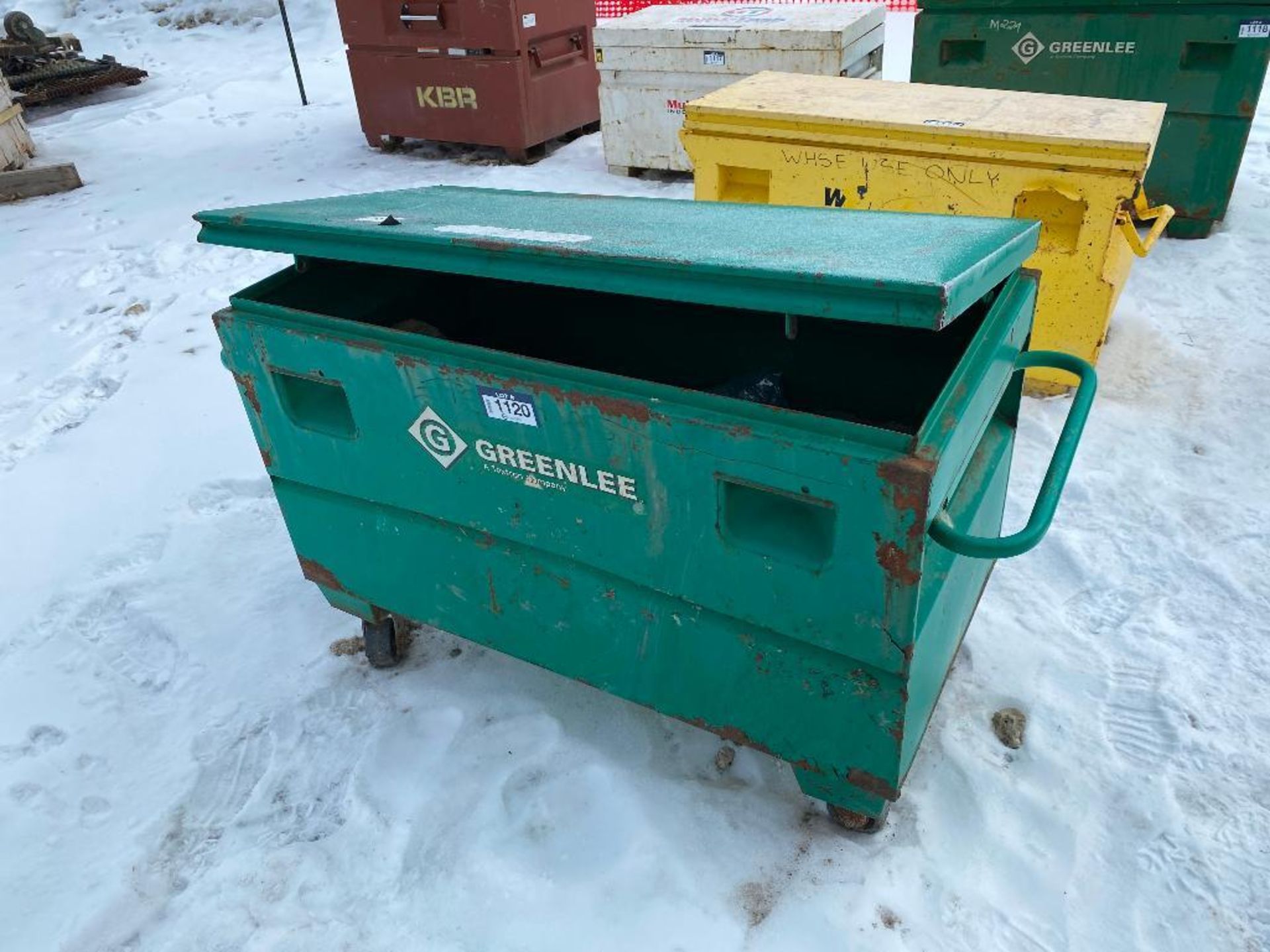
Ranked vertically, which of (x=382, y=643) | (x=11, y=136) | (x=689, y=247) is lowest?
(x=382, y=643)

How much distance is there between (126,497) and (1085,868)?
3.06 m

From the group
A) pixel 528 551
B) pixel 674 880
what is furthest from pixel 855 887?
pixel 528 551

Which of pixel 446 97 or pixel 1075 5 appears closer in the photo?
pixel 1075 5

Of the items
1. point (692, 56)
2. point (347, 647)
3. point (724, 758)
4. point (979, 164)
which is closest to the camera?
point (724, 758)

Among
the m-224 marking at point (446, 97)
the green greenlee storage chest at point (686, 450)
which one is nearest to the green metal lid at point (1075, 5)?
the m-224 marking at point (446, 97)

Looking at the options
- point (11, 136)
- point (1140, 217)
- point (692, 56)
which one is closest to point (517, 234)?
point (1140, 217)

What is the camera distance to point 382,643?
2.40 metres

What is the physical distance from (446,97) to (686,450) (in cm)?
562

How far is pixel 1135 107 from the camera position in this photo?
3.34m

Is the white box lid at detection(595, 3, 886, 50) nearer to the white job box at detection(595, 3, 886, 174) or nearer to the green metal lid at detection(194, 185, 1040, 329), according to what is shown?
the white job box at detection(595, 3, 886, 174)

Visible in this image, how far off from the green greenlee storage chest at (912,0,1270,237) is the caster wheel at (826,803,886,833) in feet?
13.6

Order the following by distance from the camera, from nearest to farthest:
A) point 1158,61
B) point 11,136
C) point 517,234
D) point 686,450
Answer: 1. point 686,450
2. point 517,234
3. point 1158,61
4. point 11,136

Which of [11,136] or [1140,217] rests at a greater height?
[1140,217]

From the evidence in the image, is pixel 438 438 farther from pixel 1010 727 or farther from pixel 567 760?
pixel 1010 727
